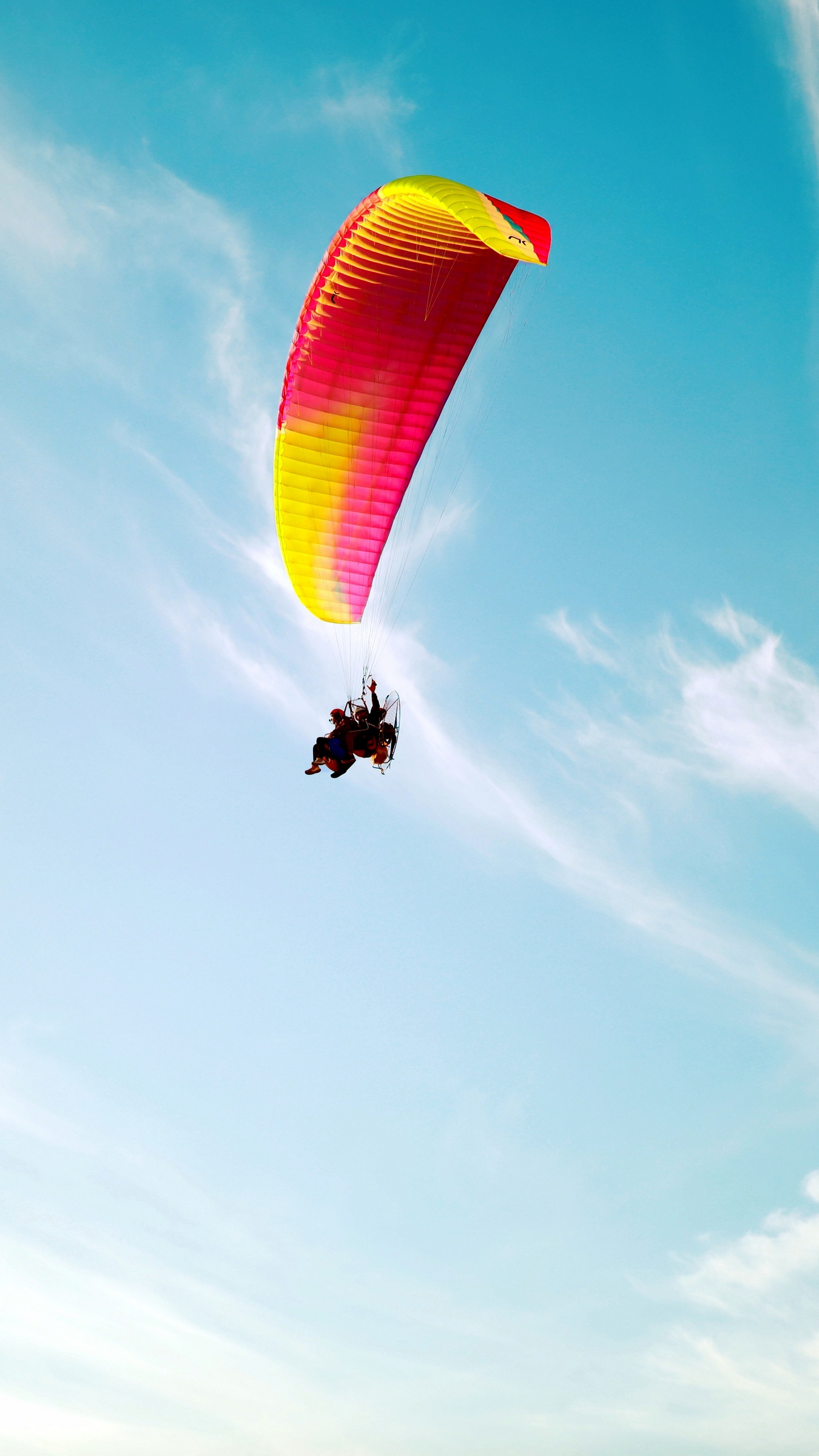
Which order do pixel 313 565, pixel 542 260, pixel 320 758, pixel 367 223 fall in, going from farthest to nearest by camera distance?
pixel 313 565 → pixel 320 758 → pixel 367 223 → pixel 542 260

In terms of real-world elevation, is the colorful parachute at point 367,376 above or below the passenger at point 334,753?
above

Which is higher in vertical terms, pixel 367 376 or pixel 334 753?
pixel 367 376

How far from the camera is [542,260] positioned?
1869 centimetres

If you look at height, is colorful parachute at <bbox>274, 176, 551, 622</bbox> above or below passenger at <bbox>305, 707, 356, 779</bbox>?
above

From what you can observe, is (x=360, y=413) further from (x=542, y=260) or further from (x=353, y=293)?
(x=542, y=260)

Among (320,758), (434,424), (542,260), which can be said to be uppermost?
(434,424)

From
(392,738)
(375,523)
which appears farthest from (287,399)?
(392,738)

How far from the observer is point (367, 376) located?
25.6 meters

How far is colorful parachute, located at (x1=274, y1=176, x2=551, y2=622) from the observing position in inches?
938

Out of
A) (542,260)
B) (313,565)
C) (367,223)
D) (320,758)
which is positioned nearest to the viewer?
(542,260)

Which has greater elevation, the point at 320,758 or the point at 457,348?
the point at 457,348

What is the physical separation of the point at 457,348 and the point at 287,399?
352cm

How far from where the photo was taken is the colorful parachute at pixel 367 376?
2383 centimetres

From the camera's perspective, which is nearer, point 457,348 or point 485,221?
point 485,221
